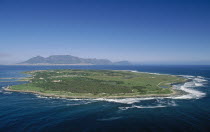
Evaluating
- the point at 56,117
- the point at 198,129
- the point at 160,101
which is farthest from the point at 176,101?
Result: the point at 56,117

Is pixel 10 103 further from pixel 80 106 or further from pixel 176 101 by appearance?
pixel 176 101

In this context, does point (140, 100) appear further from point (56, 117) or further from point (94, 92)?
point (56, 117)

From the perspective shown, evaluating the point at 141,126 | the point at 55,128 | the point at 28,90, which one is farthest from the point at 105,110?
the point at 28,90

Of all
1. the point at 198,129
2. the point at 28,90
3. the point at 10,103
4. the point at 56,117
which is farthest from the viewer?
the point at 28,90

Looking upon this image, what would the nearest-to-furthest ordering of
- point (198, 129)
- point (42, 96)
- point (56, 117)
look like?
point (198, 129) < point (56, 117) < point (42, 96)

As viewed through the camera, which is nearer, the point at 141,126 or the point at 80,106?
the point at 141,126

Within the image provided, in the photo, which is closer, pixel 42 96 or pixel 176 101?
pixel 176 101
